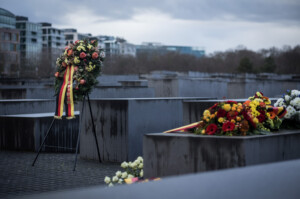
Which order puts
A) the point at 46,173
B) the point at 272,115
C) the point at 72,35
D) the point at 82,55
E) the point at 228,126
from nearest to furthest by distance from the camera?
the point at 228,126
the point at 272,115
the point at 46,173
the point at 82,55
the point at 72,35

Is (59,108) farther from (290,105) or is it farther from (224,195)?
(224,195)

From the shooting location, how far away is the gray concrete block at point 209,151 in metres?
5.72

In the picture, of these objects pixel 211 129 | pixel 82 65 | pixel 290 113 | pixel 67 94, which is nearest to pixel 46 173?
pixel 67 94

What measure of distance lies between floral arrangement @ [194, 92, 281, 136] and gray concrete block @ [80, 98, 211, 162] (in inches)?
149

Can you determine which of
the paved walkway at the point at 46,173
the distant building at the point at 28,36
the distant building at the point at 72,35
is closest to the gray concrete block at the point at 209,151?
the paved walkway at the point at 46,173

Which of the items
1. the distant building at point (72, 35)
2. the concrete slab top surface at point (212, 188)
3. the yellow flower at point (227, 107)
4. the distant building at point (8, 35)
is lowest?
the yellow flower at point (227, 107)

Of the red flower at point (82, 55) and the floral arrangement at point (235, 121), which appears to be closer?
the floral arrangement at point (235, 121)

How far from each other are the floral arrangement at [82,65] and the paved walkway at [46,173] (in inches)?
59.1

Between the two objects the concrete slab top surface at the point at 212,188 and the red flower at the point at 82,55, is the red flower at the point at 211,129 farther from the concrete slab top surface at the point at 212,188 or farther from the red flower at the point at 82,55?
the red flower at the point at 82,55

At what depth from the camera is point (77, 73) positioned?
33.6 feet

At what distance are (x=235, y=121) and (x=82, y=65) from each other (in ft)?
16.0

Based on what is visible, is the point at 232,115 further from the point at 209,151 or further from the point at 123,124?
the point at 123,124

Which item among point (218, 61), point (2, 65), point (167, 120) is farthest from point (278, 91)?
point (218, 61)

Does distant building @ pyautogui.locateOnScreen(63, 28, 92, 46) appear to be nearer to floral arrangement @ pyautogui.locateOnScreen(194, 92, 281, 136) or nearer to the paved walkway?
the paved walkway
